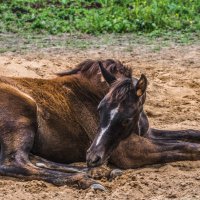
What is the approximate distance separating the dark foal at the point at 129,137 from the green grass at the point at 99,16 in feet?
21.0

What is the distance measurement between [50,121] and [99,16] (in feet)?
24.6

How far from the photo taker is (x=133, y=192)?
21.5 ft

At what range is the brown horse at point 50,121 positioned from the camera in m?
7.23

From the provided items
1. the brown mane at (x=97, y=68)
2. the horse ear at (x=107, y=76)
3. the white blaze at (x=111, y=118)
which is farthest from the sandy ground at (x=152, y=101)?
the brown mane at (x=97, y=68)

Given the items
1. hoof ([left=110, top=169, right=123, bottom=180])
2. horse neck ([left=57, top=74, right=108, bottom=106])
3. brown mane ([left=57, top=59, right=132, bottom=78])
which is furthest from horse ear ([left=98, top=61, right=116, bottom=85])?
hoof ([left=110, top=169, right=123, bottom=180])

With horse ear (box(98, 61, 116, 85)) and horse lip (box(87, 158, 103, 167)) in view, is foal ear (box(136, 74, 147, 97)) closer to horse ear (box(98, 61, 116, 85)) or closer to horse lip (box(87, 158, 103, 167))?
horse ear (box(98, 61, 116, 85))

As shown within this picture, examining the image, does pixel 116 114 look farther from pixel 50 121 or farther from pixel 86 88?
pixel 86 88

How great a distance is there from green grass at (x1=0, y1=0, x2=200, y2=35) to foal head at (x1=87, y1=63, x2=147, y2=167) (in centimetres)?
713

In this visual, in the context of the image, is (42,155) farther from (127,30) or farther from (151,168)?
(127,30)

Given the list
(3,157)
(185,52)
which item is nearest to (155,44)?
(185,52)

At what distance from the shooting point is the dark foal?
689 cm

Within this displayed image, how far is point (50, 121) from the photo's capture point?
773 centimetres

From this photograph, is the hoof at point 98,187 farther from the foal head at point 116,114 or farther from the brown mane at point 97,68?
the brown mane at point 97,68

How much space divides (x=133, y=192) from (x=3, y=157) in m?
1.40
